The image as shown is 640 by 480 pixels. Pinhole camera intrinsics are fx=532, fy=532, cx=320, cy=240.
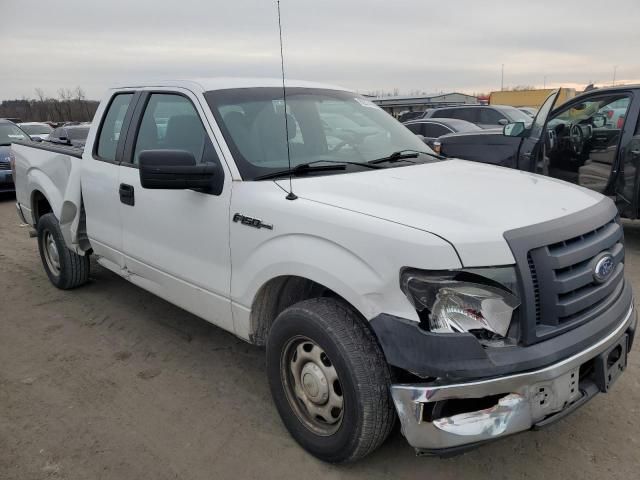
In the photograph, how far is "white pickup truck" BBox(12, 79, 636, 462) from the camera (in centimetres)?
216

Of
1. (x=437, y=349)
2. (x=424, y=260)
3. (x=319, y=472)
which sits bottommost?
(x=319, y=472)

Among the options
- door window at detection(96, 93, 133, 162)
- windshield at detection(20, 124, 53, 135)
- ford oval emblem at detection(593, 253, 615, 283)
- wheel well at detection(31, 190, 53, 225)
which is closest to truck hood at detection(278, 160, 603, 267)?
ford oval emblem at detection(593, 253, 615, 283)

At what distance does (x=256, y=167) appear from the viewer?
303 cm

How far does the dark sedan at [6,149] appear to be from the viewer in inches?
448

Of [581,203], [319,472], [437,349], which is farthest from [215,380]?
[581,203]

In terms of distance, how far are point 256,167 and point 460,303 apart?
143 cm

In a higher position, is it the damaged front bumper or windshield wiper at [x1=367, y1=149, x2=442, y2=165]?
windshield wiper at [x1=367, y1=149, x2=442, y2=165]

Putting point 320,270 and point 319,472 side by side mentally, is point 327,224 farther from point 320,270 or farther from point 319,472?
point 319,472

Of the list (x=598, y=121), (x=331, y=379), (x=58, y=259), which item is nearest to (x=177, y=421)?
(x=331, y=379)

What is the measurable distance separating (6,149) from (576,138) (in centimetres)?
1152

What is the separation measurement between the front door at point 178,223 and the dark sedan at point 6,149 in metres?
8.11

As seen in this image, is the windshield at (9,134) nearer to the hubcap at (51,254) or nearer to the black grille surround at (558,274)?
the hubcap at (51,254)

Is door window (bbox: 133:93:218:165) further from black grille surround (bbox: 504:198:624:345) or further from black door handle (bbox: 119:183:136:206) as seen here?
black grille surround (bbox: 504:198:624:345)

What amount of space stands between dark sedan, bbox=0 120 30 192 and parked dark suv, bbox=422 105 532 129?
11.2 metres
